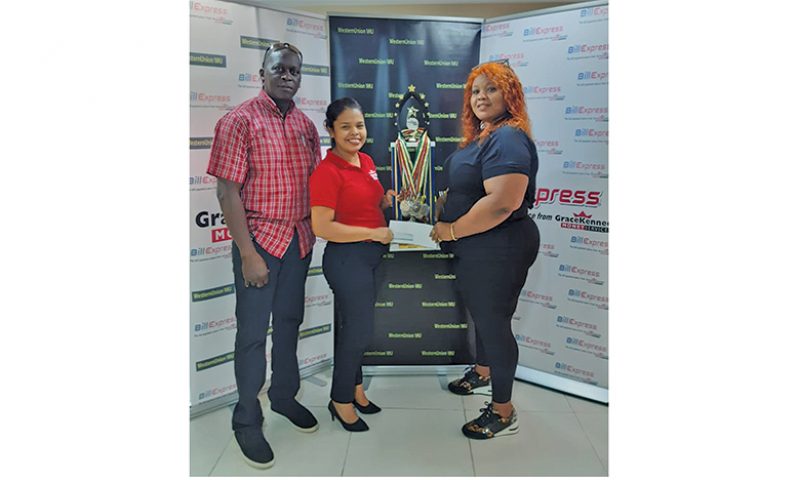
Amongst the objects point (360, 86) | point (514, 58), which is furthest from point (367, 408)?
point (514, 58)

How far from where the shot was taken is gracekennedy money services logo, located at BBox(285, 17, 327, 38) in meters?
2.96

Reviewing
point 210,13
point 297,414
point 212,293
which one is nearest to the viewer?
point 210,13

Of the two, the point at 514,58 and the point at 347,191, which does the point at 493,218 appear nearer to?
the point at 347,191

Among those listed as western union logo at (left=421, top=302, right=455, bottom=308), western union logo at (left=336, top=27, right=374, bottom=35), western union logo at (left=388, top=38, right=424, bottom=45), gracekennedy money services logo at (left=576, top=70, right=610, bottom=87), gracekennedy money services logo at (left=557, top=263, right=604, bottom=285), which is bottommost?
western union logo at (left=421, top=302, right=455, bottom=308)

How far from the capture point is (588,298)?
3248mm

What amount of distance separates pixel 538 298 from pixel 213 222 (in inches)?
71.6

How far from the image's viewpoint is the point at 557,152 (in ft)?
10.4

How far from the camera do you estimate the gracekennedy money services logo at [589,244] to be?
3.16 m

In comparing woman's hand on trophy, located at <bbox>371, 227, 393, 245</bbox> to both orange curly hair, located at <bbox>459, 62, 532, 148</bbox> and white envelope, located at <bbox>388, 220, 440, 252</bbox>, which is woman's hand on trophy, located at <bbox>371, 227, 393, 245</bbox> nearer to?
white envelope, located at <bbox>388, 220, 440, 252</bbox>

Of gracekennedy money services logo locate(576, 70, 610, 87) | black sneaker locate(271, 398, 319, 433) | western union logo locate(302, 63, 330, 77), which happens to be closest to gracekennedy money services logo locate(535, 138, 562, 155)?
gracekennedy money services logo locate(576, 70, 610, 87)

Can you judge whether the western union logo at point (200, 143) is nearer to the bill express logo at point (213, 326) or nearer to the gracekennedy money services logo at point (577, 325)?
the bill express logo at point (213, 326)

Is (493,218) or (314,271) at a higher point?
(493,218)

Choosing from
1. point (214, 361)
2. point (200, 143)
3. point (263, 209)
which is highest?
point (200, 143)

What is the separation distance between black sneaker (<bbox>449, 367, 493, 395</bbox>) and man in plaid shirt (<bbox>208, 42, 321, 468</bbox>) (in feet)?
2.60
